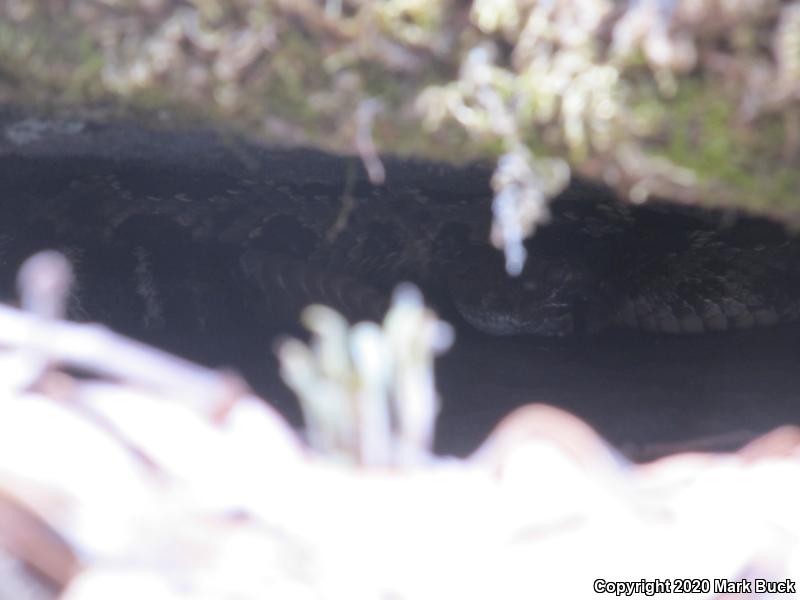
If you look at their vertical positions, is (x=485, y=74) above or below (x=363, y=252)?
below

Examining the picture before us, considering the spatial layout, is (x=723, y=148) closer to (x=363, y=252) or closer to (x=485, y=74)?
(x=485, y=74)

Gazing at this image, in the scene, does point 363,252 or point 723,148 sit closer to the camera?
point 723,148

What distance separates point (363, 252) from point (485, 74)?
130 cm

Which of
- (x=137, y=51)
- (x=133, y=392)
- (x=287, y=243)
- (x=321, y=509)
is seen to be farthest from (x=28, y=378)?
(x=287, y=243)

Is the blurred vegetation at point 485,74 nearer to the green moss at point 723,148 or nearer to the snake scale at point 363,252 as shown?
the green moss at point 723,148

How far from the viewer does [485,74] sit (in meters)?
0.83

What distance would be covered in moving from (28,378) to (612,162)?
0.60 meters

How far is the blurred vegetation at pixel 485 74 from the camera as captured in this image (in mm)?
764

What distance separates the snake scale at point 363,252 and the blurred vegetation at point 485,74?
865 mm

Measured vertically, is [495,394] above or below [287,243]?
below

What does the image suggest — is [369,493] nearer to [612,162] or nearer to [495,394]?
[612,162]

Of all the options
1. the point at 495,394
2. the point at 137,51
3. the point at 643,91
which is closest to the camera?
the point at 643,91

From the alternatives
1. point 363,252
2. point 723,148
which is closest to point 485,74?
point 723,148

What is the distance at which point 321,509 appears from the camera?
543mm
